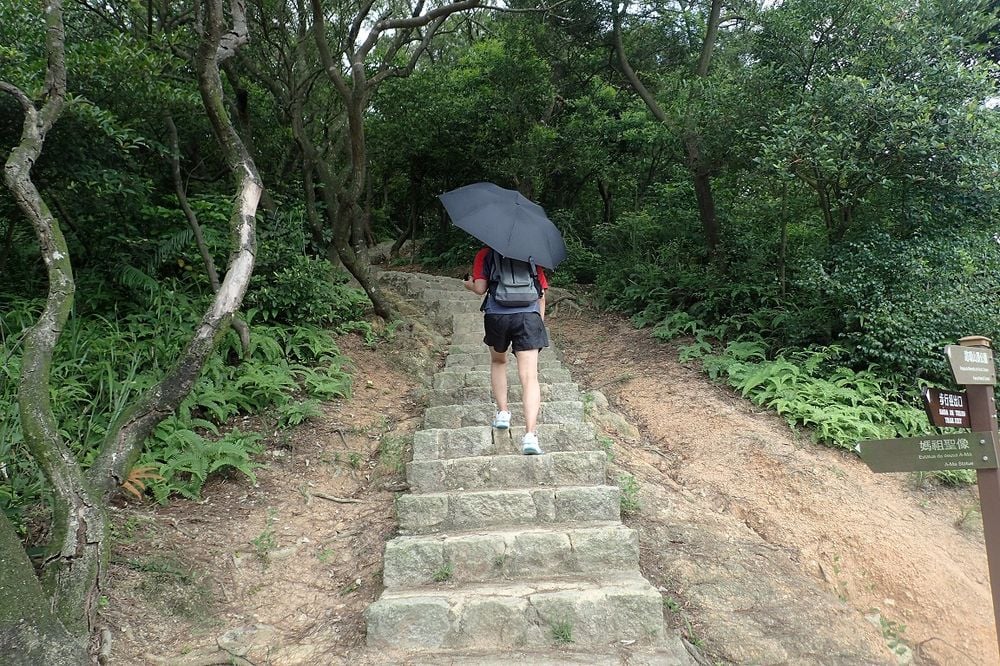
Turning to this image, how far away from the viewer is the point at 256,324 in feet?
23.0

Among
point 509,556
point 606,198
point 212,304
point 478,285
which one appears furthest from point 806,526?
point 606,198

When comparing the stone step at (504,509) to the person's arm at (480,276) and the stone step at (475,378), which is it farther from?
the stone step at (475,378)

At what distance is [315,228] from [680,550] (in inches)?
261

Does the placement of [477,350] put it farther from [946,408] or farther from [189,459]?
[946,408]

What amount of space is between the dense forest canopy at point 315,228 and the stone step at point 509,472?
4.92ft

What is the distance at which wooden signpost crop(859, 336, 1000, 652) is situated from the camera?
3.04 m

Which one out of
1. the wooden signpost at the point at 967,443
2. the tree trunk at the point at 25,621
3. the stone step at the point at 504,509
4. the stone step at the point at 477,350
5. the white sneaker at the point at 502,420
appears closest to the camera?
the tree trunk at the point at 25,621

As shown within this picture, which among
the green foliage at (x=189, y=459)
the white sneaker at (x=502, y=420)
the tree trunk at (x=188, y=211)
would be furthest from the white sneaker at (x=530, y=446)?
the tree trunk at (x=188, y=211)

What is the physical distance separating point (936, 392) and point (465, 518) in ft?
9.63

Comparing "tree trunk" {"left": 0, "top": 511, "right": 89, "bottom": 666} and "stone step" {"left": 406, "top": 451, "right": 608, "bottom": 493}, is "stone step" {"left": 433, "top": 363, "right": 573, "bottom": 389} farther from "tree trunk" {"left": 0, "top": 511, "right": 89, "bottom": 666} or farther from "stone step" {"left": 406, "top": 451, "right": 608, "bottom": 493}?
"tree trunk" {"left": 0, "top": 511, "right": 89, "bottom": 666}

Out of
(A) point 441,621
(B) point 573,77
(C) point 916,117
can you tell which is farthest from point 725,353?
(B) point 573,77

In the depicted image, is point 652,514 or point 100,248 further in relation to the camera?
point 100,248

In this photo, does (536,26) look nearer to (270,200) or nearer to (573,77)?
(573,77)

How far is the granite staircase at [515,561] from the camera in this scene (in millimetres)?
3318
